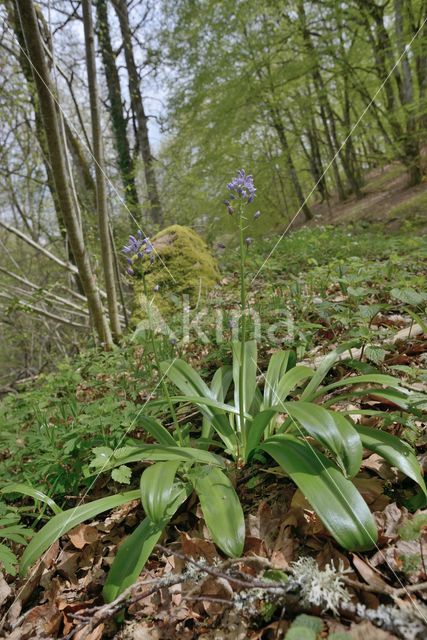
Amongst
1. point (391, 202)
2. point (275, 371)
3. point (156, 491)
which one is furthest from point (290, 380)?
point (391, 202)

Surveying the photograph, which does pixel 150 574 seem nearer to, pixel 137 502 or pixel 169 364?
pixel 137 502

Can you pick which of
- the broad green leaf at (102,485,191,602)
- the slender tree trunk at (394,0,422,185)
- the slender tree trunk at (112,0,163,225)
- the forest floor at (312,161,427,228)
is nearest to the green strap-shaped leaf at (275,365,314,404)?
the broad green leaf at (102,485,191,602)

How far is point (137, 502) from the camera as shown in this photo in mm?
1516

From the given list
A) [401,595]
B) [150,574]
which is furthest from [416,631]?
[150,574]

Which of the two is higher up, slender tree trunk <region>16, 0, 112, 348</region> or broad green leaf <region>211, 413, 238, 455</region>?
slender tree trunk <region>16, 0, 112, 348</region>

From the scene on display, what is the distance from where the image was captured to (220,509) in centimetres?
114

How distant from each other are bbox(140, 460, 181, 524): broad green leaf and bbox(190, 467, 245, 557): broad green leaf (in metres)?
0.11

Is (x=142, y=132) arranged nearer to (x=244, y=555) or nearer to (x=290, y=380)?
(x=290, y=380)

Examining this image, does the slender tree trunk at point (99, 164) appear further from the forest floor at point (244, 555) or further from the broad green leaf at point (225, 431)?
the broad green leaf at point (225, 431)

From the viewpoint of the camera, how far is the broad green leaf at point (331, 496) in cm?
94

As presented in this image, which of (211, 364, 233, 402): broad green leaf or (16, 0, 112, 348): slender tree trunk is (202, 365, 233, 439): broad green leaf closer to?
(211, 364, 233, 402): broad green leaf

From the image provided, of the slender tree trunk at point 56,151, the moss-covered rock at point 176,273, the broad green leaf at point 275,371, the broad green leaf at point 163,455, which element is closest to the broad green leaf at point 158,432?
the broad green leaf at point 163,455

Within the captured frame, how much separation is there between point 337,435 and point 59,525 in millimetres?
964

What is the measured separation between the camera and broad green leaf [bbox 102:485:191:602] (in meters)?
1.04
